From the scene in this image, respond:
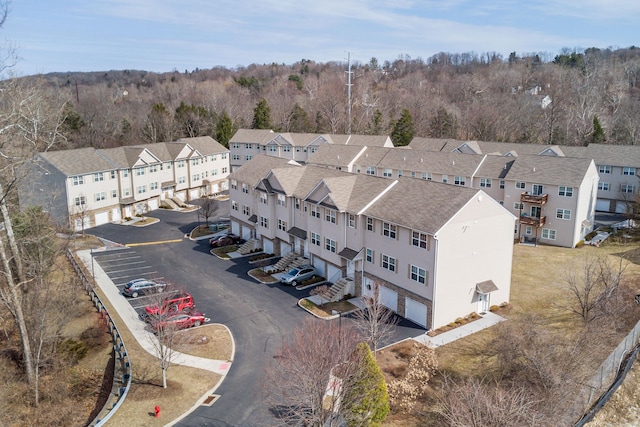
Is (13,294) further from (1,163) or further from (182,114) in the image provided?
(182,114)

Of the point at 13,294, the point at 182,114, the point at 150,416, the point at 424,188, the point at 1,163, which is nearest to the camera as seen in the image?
the point at 150,416

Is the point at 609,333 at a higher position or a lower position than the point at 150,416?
higher

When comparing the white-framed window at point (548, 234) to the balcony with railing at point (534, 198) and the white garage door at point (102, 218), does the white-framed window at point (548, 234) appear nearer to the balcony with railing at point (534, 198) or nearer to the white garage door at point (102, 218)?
the balcony with railing at point (534, 198)

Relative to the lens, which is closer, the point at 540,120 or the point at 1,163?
the point at 1,163

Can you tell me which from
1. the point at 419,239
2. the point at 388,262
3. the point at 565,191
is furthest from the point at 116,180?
the point at 565,191

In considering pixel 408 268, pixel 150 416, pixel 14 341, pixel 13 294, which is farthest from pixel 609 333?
pixel 14 341

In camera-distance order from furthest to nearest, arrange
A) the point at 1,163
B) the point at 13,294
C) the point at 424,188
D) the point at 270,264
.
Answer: the point at 270,264 < the point at 424,188 < the point at 1,163 < the point at 13,294

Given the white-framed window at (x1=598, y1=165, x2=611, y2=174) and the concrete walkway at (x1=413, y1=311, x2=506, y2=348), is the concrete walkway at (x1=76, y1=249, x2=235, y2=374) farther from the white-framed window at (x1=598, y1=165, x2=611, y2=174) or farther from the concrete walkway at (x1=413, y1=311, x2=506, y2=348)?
the white-framed window at (x1=598, y1=165, x2=611, y2=174)
